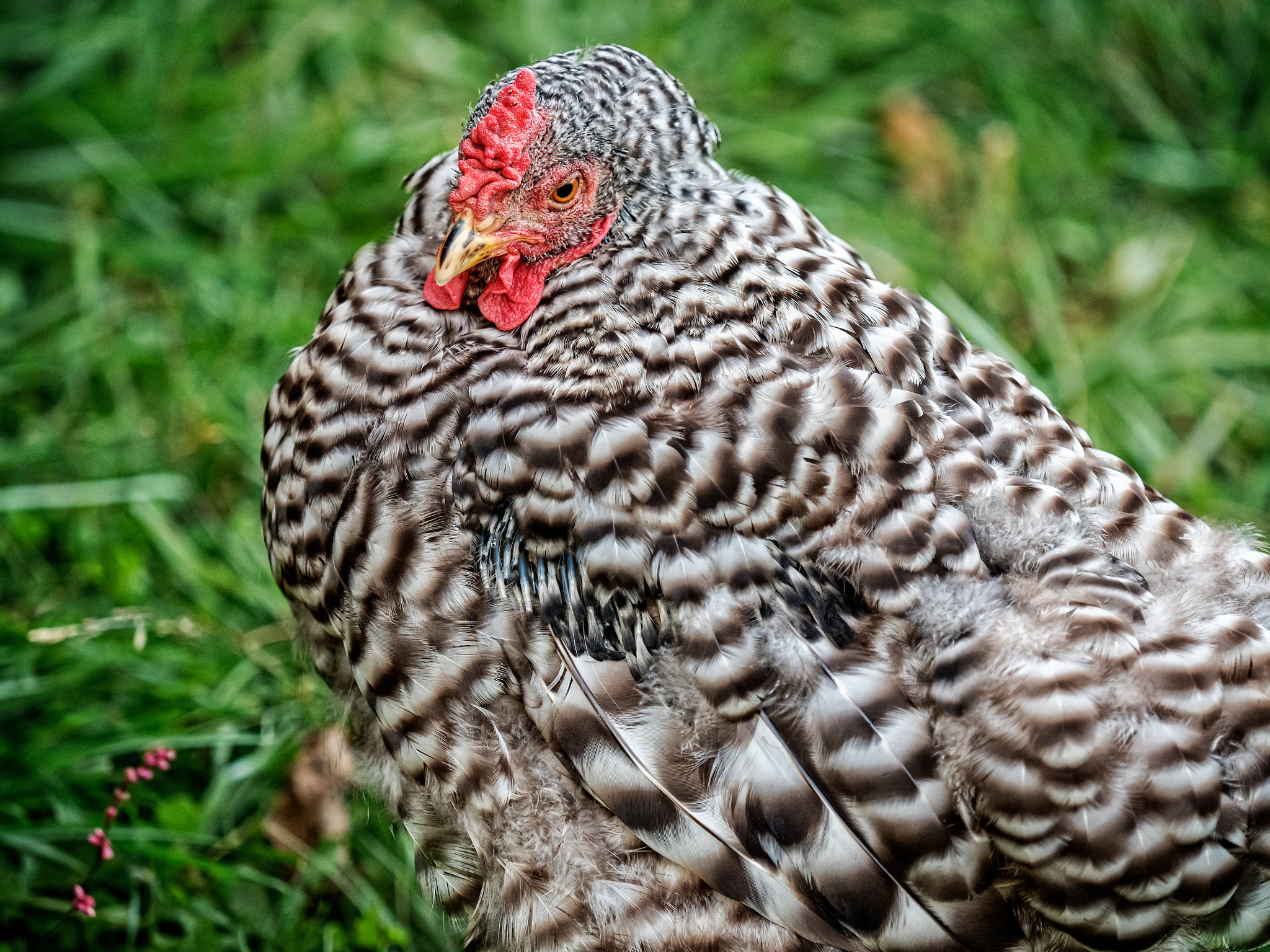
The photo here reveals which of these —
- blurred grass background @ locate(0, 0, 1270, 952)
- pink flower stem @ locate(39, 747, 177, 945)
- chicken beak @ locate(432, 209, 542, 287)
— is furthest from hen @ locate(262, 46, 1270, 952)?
blurred grass background @ locate(0, 0, 1270, 952)

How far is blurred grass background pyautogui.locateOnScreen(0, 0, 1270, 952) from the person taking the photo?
7.28 ft

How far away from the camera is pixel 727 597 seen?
1.51 meters

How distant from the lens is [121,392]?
2.96 meters

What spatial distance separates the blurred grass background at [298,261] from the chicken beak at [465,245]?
2.59 ft

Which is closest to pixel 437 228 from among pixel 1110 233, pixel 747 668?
pixel 747 668

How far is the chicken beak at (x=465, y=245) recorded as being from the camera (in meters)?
1.61

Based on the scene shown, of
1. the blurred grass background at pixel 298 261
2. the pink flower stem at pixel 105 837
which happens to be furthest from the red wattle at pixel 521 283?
the pink flower stem at pixel 105 837

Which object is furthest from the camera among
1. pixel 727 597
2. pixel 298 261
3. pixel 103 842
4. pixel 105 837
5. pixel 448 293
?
pixel 298 261

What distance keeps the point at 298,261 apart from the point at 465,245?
1.85 metres

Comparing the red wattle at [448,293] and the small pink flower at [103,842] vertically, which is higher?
the red wattle at [448,293]

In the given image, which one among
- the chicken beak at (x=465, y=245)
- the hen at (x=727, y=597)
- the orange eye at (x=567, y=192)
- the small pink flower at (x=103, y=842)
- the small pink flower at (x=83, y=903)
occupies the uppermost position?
the orange eye at (x=567, y=192)

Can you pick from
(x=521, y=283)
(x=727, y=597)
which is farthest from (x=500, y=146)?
(x=727, y=597)

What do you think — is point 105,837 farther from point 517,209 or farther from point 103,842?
point 517,209

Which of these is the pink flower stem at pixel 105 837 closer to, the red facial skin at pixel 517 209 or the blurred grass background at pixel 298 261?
the blurred grass background at pixel 298 261
